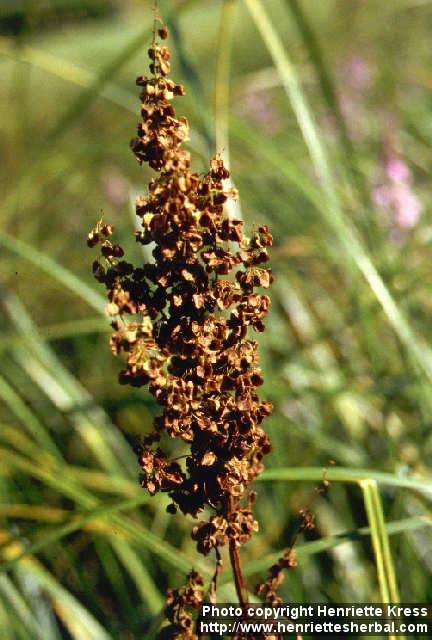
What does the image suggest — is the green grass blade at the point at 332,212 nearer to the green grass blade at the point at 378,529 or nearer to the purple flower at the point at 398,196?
the green grass blade at the point at 378,529

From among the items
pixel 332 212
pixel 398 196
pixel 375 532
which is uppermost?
pixel 398 196

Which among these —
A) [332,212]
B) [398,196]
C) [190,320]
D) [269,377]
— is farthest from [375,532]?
[398,196]

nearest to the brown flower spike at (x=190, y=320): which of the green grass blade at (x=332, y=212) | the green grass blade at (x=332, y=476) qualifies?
the green grass blade at (x=332, y=476)

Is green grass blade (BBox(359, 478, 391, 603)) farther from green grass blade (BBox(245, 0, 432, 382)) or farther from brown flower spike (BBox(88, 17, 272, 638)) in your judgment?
green grass blade (BBox(245, 0, 432, 382))

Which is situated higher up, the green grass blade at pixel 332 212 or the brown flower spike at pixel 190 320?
the green grass blade at pixel 332 212

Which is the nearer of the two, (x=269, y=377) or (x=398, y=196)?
(x=269, y=377)

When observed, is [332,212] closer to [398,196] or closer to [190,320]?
[190,320]
